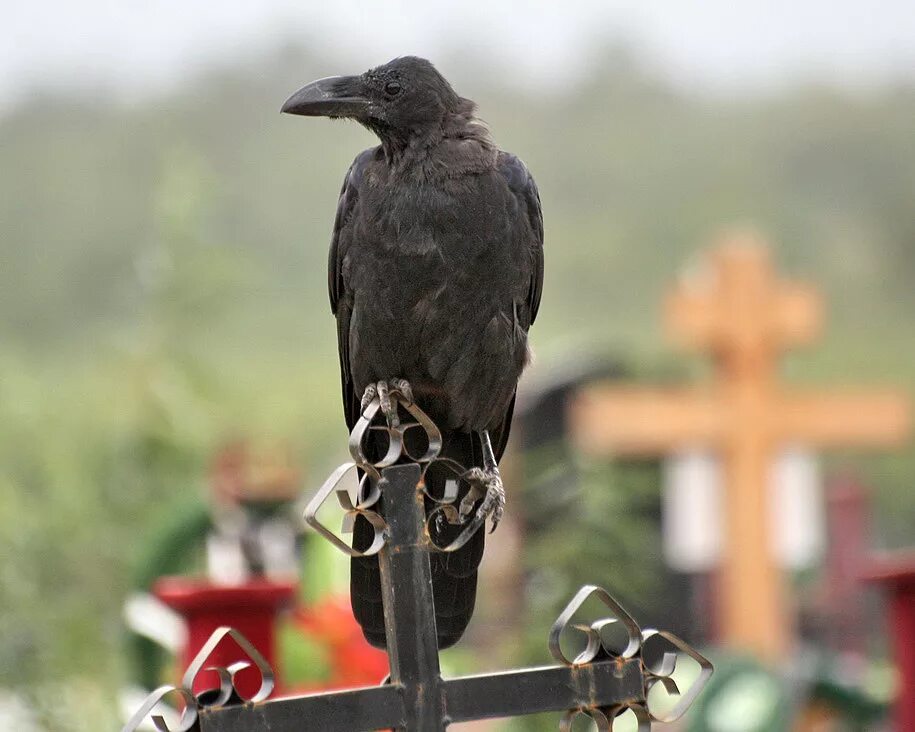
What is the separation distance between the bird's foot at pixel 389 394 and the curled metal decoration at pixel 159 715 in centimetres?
78

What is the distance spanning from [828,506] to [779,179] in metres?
35.6

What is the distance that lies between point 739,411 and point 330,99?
3.20 m

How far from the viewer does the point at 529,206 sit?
3.02 m

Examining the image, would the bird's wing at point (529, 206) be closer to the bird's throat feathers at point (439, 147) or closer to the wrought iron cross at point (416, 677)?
the bird's throat feathers at point (439, 147)

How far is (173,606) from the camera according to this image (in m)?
2.81

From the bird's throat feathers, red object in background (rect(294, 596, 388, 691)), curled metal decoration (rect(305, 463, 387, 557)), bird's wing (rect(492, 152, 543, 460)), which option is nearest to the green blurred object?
red object in background (rect(294, 596, 388, 691))

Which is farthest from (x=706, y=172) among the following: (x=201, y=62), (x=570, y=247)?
(x=201, y=62)

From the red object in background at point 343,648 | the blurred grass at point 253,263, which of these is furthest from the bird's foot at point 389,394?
the blurred grass at point 253,263

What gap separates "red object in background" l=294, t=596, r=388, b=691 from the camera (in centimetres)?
372

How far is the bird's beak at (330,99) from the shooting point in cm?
271

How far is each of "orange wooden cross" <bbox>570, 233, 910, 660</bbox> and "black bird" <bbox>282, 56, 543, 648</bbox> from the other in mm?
2567

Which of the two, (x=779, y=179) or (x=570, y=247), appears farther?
(x=779, y=179)

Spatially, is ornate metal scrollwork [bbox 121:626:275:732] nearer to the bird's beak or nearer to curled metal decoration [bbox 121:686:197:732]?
curled metal decoration [bbox 121:686:197:732]

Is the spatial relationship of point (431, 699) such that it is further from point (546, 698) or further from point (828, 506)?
point (828, 506)
